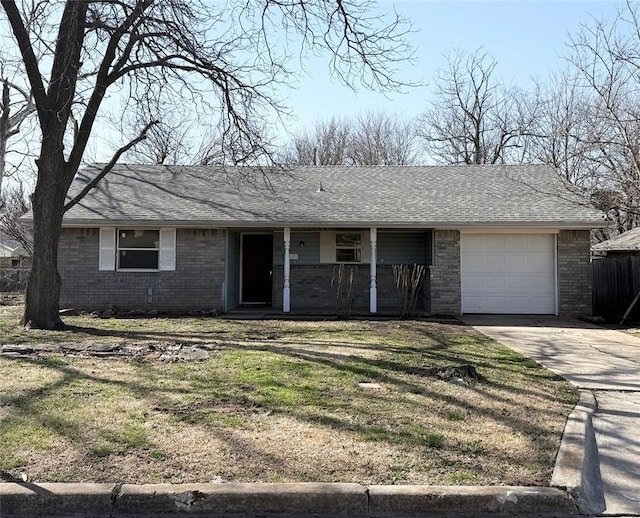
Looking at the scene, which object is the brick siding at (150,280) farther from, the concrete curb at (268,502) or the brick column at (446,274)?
the concrete curb at (268,502)

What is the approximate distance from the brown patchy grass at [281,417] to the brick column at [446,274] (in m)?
5.75

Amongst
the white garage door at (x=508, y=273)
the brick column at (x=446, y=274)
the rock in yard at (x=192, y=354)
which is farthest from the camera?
the white garage door at (x=508, y=273)

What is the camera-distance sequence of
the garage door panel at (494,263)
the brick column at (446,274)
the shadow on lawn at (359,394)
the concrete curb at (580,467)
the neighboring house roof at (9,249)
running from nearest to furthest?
1. the concrete curb at (580,467)
2. the shadow on lawn at (359,394)
3. the brick column at (446,274)
4. the garage door panel at (494,263)
5. the neighboring house roof at (9,249)

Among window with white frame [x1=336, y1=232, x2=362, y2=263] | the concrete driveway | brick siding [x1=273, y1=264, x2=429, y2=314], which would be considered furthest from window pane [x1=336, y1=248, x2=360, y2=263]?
the concrete driveway

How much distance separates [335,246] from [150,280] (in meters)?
5.41

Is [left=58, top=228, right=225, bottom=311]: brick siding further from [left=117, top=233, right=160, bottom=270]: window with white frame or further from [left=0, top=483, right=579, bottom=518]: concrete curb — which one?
[left=0, top=483, right=579, bottom=518]: concrete curb

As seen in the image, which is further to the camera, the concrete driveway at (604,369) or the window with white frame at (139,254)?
the window with white frame at (139,254)

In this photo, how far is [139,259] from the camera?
49.7 feet

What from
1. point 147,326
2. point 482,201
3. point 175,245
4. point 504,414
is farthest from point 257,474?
point 482,201

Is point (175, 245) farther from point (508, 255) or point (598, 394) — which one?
point (598, 394)

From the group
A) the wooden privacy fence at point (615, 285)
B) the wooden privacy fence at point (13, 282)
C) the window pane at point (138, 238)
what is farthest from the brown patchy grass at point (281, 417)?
the wooden privacy fence at point (13, 282)

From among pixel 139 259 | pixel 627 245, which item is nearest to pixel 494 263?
pixel 627 245

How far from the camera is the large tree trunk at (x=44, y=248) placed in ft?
35.1

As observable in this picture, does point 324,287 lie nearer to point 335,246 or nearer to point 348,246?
point 335,246
